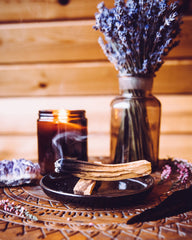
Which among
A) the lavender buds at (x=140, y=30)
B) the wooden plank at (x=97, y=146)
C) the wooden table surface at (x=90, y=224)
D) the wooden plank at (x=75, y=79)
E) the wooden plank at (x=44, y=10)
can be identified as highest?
the wooden plank at (x=44, y=10)

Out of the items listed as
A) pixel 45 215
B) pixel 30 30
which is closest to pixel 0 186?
pixel 45 215

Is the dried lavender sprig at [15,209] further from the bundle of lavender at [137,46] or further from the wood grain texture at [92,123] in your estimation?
the wood grain texture at [92,123]

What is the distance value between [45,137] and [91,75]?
0.79 meters

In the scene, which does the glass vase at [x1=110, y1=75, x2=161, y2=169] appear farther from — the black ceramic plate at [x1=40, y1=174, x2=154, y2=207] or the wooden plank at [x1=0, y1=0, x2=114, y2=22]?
the wooden plank at [x1=0, y1=0, x2=114, y2=22]

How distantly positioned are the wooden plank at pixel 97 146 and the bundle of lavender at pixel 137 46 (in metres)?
0.67

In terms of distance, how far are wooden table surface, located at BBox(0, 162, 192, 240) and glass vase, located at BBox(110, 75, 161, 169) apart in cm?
25

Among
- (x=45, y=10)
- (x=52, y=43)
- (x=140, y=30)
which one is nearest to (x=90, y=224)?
(x=140, y=30)

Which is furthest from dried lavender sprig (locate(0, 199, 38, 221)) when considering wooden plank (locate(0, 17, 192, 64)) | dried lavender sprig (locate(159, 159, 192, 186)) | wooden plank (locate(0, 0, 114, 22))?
wooden plank (locate(0, 0, 114, 22))

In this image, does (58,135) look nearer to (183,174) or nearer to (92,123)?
(183,174)

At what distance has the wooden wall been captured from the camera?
1390 mm

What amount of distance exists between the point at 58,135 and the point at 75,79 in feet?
2.56

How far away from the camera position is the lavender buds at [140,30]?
28.1 inches

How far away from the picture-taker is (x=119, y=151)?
32.1 inches

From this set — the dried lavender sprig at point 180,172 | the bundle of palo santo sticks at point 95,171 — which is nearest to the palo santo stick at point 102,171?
the bundle of palo santo sticks at point 95,171
